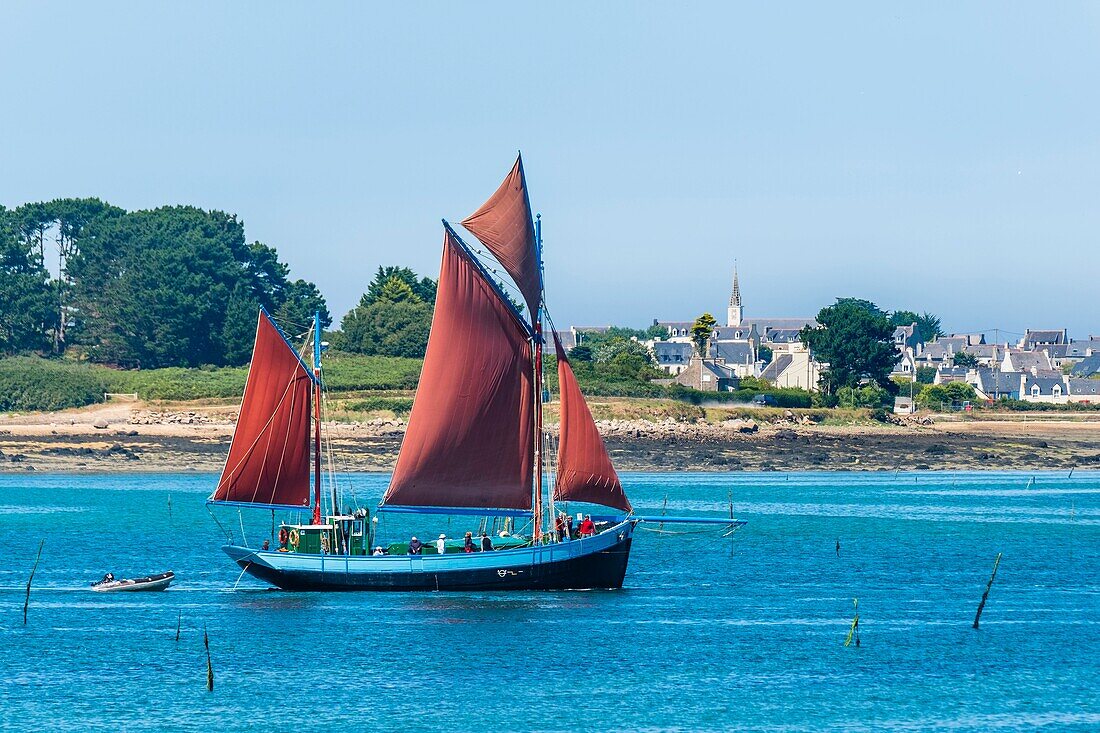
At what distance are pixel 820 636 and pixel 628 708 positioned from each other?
10.4 meters

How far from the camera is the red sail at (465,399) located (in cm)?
5262

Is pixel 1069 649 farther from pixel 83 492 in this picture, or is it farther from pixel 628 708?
pixel 83 492

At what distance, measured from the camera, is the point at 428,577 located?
170ft

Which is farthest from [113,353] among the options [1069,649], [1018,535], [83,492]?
[1069,649]

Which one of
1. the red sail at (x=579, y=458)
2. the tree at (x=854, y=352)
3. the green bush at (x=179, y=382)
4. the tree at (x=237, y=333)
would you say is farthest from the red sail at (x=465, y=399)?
the tree at (x=854, y=352)

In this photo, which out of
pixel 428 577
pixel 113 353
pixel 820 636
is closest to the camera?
pixel 820 636

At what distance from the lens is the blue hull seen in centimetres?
5116

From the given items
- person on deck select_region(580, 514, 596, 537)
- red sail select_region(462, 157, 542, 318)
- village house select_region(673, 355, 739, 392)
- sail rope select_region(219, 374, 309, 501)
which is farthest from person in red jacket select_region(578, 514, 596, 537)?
village house select_region(673, 355, 739, 392)

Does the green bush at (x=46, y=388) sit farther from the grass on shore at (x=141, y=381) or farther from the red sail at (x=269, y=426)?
the red sail at (x=269, y=426)

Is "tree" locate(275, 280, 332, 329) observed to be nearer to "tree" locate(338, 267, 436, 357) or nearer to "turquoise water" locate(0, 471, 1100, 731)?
"tree" locate(338, 267, 436, 357)

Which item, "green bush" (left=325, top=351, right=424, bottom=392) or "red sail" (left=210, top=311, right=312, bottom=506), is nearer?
"red sail" (left=210, top=311, right=312, bottom=506)

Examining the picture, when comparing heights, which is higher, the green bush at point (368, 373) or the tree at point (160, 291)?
the tree at point (160, 291)

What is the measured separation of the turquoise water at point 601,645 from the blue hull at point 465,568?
0.58m

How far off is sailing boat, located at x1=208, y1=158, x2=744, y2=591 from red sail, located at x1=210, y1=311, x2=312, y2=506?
323 millimetres
